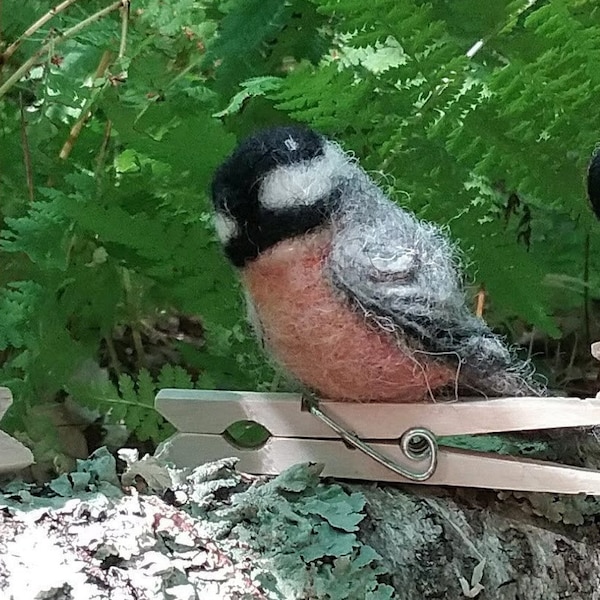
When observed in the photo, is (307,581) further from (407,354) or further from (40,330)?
(40,330)

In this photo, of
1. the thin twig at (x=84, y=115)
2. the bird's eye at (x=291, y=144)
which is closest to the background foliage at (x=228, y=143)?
the thin twig at (x=84, y=115)

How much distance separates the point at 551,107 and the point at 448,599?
39 centimetres

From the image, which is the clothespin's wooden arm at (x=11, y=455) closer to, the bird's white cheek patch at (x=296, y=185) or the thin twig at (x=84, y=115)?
the bird's white cheek patch at (x=296, y=185)

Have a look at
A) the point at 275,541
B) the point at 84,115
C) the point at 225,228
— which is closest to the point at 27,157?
the point at 84,115

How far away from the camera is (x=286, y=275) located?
0.61m

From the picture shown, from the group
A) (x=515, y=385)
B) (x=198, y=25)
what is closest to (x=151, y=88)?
(x=198, y=25)

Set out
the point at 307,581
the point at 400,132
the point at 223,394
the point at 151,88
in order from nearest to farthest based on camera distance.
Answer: the point at 307,581
the point at 223,394
the point at 400,132
the point at 151,88

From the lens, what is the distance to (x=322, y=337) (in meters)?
0.62

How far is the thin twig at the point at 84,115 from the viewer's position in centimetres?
92

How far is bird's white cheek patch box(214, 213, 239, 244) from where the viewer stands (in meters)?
0.61

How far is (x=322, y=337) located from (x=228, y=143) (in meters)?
0.23

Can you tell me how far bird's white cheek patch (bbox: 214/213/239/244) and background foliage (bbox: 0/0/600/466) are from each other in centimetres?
16

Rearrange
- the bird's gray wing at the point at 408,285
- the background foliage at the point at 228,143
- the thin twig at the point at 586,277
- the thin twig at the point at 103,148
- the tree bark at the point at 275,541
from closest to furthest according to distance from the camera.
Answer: the tree bark at the point at 275,541 → the bird's gray wing at the point at 408,285 → the background foliage at the point at 228,143 → the thin twig at the point at 103,148 → the thin twig at the point at 586,277

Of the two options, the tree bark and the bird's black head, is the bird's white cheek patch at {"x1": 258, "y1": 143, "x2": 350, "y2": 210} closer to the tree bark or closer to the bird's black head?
the bird's black head
